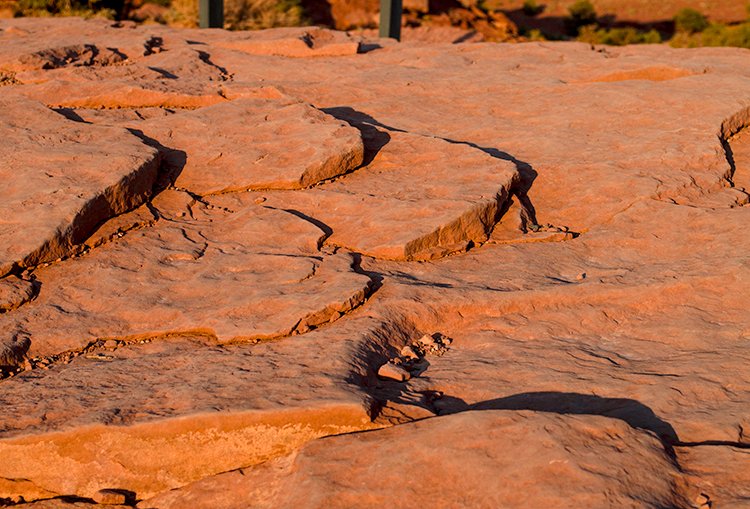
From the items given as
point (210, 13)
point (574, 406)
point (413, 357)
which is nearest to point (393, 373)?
point (413, 357)

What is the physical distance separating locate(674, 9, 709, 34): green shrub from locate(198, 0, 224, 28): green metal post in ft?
60.4

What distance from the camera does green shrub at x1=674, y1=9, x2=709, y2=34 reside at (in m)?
23.4

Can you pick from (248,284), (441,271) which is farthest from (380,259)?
(248,284)

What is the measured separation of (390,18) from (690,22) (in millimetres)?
17022

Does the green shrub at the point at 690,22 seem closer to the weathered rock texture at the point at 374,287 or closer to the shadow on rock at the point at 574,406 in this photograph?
the weathered rock texture at the point at 374,287

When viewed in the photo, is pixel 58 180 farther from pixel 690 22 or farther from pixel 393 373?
pixel 690 22

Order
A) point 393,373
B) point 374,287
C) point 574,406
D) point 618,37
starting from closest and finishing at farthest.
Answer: point 574,406 → point 393,373 → point 374,287 → point 618,37

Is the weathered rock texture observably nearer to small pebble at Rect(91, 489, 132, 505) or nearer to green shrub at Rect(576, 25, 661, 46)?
small pebble at Rect(91, 489, 132, 505)

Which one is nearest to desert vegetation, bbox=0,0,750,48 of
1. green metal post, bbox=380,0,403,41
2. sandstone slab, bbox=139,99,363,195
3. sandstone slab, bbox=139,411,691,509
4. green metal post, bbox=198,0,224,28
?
green metal post, bbox=198,0,224,28

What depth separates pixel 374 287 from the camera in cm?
329

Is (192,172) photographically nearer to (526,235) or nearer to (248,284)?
(248,284)

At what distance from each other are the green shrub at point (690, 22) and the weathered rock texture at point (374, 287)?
62.7 feet

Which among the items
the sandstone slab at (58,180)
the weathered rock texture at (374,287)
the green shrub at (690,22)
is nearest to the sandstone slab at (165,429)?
the weathered rock texture at (374,287)

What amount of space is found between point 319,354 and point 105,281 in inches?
43.3
